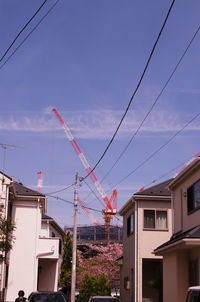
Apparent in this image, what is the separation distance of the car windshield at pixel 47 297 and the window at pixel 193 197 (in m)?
6.49

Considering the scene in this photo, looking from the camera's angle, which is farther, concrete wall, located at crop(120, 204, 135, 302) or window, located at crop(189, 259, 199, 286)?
concrete wall, located at crop(120, 204, 135, 302)

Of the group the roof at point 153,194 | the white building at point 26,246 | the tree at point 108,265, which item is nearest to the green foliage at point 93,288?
the white building at point 26,246

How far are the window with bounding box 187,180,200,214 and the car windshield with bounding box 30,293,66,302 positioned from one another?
6489 millimetres

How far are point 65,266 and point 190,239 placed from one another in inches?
1220

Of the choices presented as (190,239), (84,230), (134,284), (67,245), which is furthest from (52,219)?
(84,230)

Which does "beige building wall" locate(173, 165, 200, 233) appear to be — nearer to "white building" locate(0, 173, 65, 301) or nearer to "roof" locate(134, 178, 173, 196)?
"roof" locate(134, 178, 173, 196)

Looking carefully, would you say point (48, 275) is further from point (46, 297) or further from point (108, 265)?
point (108, 265)

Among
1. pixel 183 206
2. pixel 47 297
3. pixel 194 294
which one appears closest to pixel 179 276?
pixel 183 206

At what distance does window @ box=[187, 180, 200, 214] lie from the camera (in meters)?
19.2

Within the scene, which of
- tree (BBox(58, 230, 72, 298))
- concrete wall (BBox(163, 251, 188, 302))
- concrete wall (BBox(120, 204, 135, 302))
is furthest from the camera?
tree (BBox(58, 230, 72, 298))

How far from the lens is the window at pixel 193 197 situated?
19219 millimetres

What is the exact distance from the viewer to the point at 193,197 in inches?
783

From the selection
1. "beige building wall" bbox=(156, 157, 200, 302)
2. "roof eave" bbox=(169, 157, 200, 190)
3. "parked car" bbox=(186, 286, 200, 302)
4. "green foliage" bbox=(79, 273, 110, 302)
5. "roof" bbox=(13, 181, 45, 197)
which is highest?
"roof" bbox=(13, 181, 45, 197)

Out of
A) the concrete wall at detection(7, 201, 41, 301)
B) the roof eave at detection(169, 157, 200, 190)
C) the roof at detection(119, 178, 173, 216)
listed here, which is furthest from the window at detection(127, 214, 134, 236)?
the roof eave at detection(169, 157, 200, 190)
